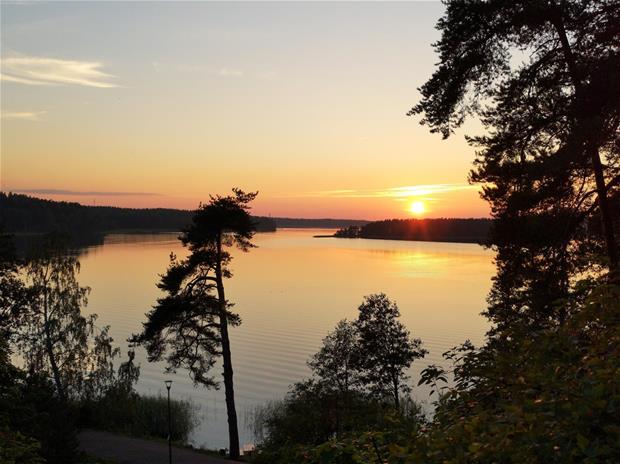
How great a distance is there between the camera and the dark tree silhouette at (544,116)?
491 inches

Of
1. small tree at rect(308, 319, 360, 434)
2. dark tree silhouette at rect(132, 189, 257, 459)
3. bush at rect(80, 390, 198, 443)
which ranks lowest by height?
bush at rect(80, 390, 198, 443)

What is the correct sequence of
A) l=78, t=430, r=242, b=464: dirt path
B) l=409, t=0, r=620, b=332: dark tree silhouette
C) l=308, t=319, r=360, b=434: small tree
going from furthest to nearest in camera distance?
l=308, t=319, r=360, b=434: small tree, l=78, t=430, r=242, b=464: dirt path, l=409, t=0, r=620, b=332: dark tree silhouette

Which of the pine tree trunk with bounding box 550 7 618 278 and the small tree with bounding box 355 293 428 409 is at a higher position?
the pine tree trunk with bounding box 550 7 618 278

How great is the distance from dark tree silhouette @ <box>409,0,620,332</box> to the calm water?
21.4 metres

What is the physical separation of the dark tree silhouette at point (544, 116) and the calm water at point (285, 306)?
70.2 ft

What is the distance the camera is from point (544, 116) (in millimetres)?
13836

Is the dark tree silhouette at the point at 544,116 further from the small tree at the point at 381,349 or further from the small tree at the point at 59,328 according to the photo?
the small tree at the point at 59,328

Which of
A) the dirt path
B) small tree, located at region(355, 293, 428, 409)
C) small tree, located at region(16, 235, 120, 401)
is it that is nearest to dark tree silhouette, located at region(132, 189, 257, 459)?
the dirt path

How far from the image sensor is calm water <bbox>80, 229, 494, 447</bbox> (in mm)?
39062

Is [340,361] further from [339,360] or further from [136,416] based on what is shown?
[136,416]

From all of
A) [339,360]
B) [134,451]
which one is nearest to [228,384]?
[134,451]

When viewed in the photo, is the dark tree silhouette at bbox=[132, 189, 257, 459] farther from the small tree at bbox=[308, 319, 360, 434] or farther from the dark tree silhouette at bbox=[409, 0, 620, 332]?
the dark tree silhouette at bbox=[409, 0, 620, 332]

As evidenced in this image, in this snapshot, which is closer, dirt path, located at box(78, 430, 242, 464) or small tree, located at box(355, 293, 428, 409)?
dirt path, located at box(78, 430, 242, 464)

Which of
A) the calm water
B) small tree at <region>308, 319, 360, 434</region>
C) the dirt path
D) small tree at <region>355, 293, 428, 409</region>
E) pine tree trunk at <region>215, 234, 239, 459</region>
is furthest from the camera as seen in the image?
the calm water
